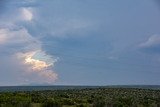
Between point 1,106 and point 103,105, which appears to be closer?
point 1,106

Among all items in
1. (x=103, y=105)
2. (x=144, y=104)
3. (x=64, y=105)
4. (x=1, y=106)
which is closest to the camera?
(x=1, y=106)

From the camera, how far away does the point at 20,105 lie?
42.9 meters

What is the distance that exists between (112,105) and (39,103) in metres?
8.13

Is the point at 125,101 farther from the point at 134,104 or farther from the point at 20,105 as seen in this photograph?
the point at 20,105

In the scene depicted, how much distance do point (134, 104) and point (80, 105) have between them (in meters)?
6.16

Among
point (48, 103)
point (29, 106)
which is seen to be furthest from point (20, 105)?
point (48, 103)

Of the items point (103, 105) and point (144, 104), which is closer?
point (103, 105)

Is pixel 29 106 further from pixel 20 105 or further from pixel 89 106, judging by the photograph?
pixel 89 106

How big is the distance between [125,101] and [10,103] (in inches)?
587

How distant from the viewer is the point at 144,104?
52.2 metres

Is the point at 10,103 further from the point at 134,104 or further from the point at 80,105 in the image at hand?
the point at 134,104

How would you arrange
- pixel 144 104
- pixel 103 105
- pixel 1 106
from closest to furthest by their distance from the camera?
1. pixel 1 106
2. pixel 103 105
3. pixel 144 104

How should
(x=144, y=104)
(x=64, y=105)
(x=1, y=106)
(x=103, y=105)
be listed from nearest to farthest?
(x=1, y=106) < (x=103, y=105) < (x=64, y=105) < (x=144, y=104)

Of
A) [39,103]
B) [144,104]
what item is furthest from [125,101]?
[39,103]
